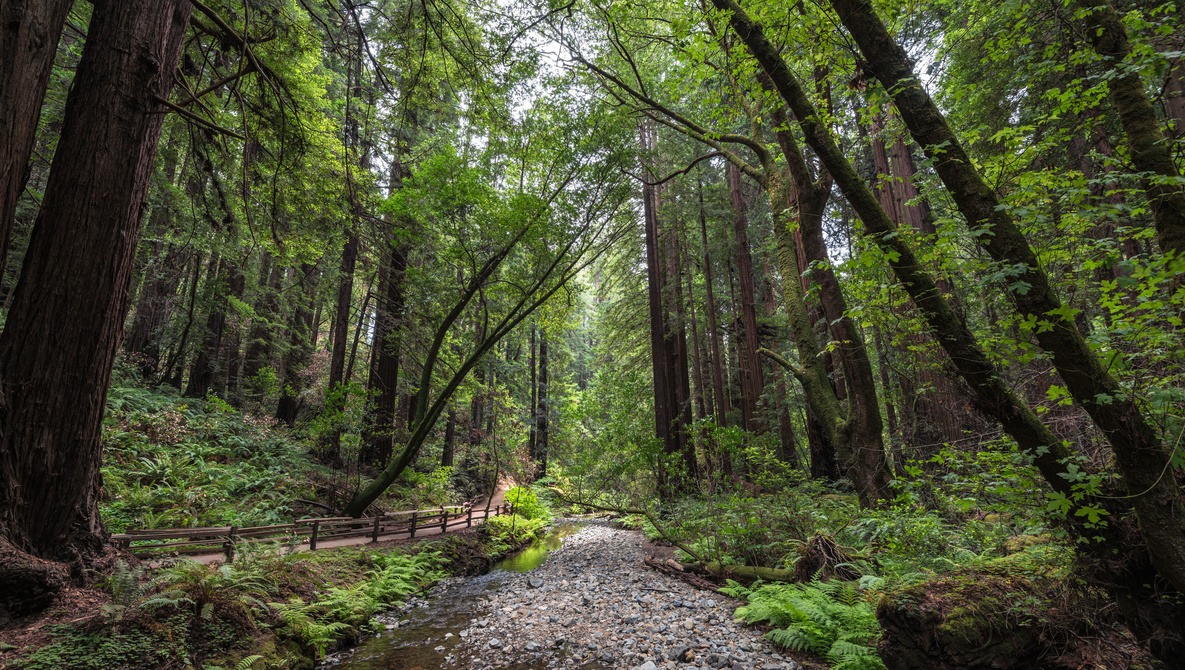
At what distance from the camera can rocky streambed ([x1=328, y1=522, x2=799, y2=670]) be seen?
4887 mm

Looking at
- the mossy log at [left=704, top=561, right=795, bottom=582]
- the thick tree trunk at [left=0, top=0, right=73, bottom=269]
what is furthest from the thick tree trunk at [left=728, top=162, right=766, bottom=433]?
the thick tree trunk at [left=0, top=0, right=73, bottom=269]

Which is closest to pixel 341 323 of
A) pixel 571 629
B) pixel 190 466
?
pixel 190 466

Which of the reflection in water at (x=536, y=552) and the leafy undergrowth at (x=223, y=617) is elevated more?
the leafy undergrowth at (x=223, y=617)

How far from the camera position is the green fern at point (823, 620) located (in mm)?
4023

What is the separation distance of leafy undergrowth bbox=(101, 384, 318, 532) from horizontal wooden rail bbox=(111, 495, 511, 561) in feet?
2.53

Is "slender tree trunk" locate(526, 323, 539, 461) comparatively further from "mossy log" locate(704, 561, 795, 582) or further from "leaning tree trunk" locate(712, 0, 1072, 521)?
"leaning tree trunk" locate(712, 0, 1072, 521)

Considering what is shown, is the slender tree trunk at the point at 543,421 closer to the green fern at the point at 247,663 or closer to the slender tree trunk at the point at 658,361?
the slender tree trunk at the point at 658,361

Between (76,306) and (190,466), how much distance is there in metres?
7.32

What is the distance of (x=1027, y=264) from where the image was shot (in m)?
2.90

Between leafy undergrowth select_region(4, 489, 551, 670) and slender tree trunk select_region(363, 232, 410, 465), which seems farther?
slender tree trunk select_region(363, 232, 410, 465)

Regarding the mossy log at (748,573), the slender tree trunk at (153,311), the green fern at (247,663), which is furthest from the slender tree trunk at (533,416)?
the green fern at (247,663)

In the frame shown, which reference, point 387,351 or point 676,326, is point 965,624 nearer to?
point 387,351

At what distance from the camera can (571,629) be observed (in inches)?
233

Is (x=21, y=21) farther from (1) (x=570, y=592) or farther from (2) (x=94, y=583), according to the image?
(1) (x=570, y=592)
